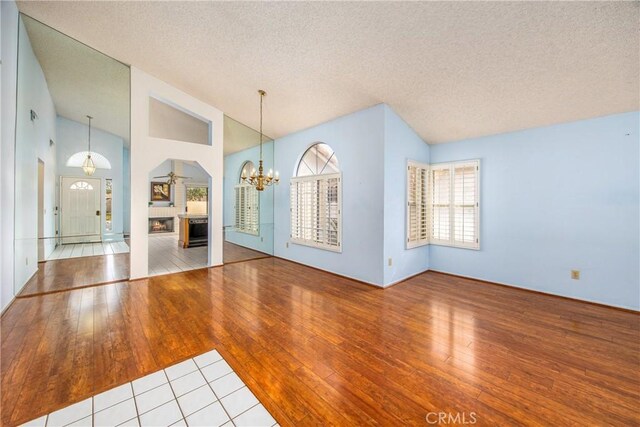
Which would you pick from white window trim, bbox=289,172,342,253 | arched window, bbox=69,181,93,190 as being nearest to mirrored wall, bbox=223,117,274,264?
white window trim, bbox=289,172,342,253

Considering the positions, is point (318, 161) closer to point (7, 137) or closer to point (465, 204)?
point (465, 204)

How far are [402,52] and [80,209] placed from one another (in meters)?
8.93

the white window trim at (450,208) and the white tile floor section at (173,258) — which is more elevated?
the white window trim at (450,208)

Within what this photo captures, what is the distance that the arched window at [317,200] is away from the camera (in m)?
4.82

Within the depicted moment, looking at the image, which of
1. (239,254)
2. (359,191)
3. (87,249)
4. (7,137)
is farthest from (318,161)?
(87,249)

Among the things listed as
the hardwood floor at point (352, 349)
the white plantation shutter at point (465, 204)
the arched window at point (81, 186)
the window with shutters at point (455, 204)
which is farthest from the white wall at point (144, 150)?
the white plantation shutter at point (465, 204)

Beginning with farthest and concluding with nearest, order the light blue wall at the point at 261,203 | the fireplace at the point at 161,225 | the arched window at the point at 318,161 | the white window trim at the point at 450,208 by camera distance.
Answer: the fireplace at the point at 161,225
the light blue wall at the point at 261,203
the arched window at the point at 318,161
the white window trim at the point at 450,208

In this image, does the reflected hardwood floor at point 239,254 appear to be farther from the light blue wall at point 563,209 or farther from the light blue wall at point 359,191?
the light blue wall at point 563,209

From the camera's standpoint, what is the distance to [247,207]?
7.03 metres

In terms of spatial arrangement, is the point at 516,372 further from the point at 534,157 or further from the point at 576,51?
the point at 534,157

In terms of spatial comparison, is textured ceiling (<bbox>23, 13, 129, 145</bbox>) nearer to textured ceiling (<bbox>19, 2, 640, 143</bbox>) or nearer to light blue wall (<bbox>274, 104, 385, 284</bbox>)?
textured ceiling (<bbox>19, 2, 640, 143</bbox>)

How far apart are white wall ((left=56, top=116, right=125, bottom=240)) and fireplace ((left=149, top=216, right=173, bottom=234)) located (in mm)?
2595

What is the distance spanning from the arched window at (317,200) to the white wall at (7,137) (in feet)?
13.4

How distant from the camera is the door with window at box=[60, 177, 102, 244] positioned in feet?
23.0
